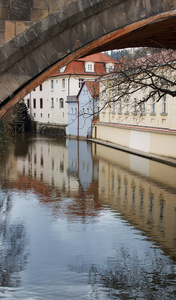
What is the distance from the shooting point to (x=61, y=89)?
55438 mm

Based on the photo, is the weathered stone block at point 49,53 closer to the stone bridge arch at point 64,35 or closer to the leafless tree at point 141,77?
the stone bridge arch at point 64,35

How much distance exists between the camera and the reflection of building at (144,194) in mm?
12047

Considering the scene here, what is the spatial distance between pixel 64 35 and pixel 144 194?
41.9 ft

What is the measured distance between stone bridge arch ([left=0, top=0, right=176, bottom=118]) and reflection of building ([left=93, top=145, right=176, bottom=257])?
657 centimetres

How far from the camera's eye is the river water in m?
8.21

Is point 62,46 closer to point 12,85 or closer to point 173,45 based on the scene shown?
point 12,85

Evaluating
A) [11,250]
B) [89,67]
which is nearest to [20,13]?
[11,250]

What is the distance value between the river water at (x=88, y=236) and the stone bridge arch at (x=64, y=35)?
4.59 meters

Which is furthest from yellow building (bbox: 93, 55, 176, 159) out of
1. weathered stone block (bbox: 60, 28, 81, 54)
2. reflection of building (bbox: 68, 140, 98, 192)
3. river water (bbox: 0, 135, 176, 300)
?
weathered stone block (bbox: 60, 28, 81, 54)

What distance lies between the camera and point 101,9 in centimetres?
477

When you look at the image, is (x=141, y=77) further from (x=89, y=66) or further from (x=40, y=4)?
(x=89, y=66)

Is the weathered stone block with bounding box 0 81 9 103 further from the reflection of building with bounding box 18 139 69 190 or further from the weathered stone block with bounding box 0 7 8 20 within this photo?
the reflection of building with bounding box 18 139 69 190

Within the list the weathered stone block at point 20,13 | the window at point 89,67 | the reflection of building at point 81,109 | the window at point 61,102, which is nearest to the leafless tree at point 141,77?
the weathered stone block at point 20,13

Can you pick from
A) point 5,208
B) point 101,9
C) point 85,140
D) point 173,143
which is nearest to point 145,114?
point 173,143
